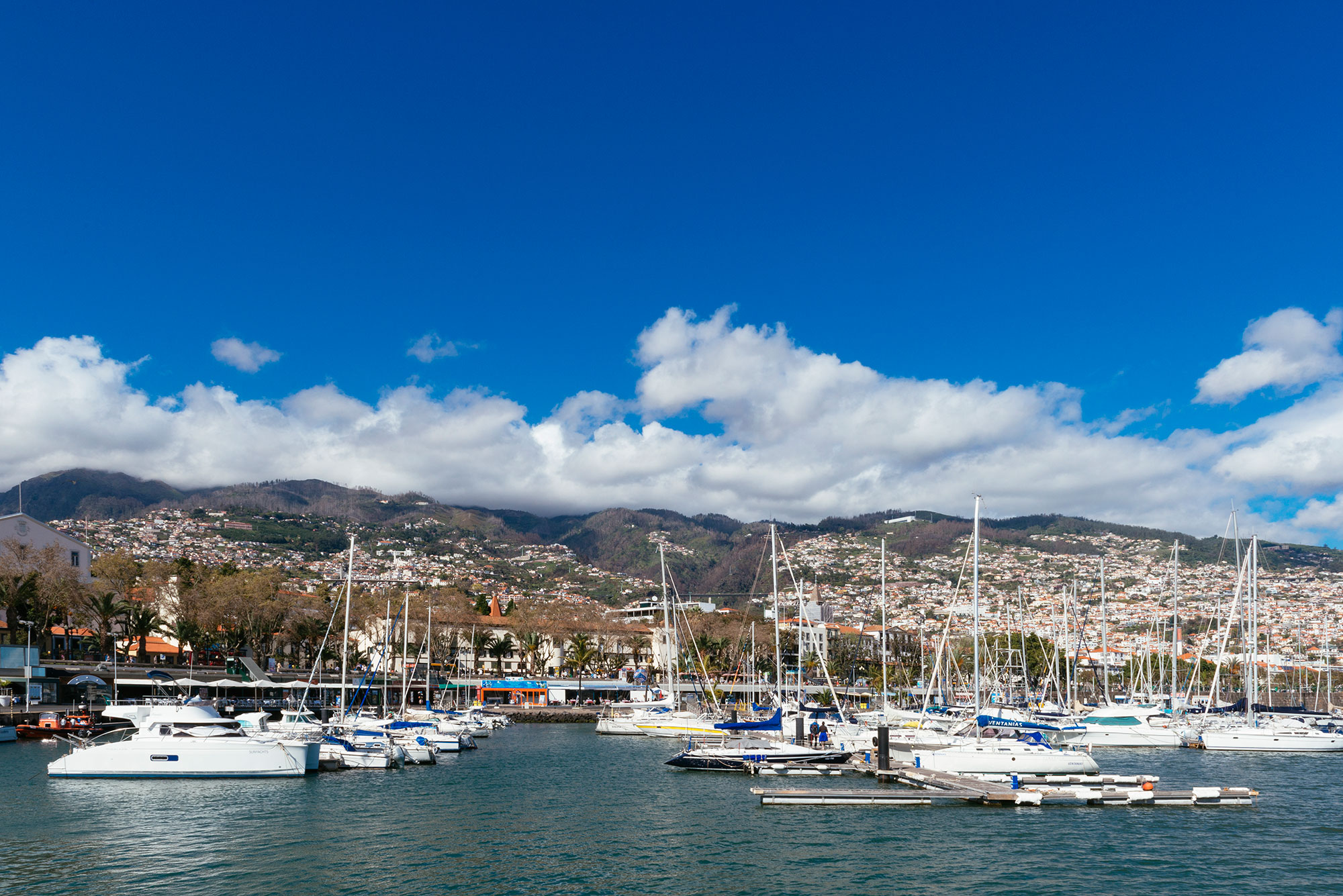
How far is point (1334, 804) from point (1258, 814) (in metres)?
5.36

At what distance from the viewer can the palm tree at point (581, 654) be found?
112438 mm

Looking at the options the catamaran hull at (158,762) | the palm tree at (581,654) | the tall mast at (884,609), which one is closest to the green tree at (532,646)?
the palm tree at (581,654)

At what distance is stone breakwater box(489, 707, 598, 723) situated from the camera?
95812 millimetres

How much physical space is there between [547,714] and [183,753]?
59.9m

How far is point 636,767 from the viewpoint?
5034 centimetres

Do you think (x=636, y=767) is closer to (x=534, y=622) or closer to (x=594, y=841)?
(x=594, y=841)

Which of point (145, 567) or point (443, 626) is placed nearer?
point (145, 567)

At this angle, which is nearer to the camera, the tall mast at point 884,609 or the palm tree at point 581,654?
the tall mast at point 884,609

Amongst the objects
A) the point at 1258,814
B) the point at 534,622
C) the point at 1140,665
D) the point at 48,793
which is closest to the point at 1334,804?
the point at 1258,814

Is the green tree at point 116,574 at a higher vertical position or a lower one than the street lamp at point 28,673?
higher

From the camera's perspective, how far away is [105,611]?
283 feet

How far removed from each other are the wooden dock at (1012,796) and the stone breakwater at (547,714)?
62.9 m

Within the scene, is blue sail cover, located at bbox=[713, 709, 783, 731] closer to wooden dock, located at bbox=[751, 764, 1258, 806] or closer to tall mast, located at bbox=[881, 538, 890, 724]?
tall mast, located at bbox=[881, 538, 890, 724]

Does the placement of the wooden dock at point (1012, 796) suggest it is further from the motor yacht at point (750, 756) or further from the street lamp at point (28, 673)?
the street lamp at point (28, 673)
